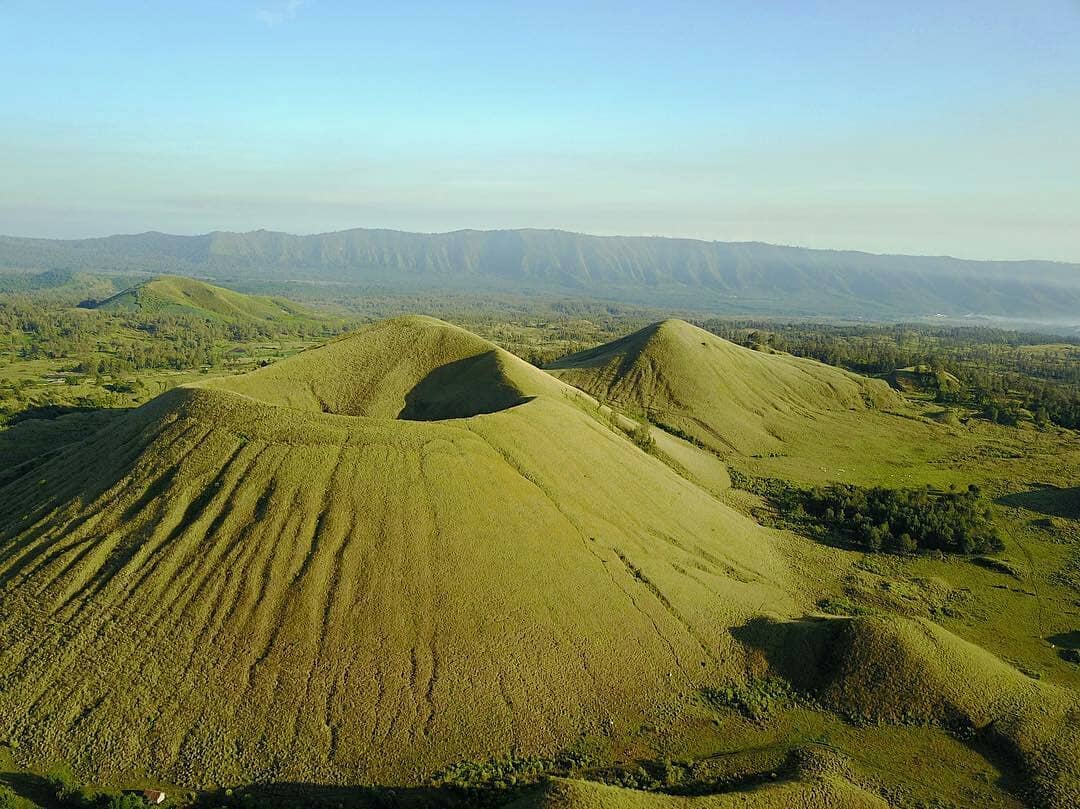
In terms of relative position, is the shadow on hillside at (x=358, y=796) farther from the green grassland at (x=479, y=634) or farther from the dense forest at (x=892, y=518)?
the dense forest at (x=892, y=518)

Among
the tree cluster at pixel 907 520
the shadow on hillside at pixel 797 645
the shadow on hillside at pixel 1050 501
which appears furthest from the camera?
the shadow on hillside at pixel 1050 501

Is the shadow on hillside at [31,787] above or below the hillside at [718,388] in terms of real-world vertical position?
below

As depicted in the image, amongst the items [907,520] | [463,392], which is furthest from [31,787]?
[907,520]

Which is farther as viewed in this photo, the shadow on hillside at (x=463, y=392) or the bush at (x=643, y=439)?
the bush at (x=643, y=439)

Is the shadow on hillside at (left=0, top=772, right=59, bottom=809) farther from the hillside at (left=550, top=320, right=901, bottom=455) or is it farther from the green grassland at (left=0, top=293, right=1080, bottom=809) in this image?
the hillside at (left=550, top=320, right=901, bottom=455)

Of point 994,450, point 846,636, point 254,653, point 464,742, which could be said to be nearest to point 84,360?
point 254,653

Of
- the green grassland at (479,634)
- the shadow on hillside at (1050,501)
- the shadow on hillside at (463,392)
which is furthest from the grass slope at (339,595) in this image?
Result: the shadow on hillside at (1050,501)

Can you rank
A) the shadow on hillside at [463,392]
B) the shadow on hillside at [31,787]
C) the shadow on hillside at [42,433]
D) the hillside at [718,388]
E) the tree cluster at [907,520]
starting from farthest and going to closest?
the hillside at [718,388], the shadow on hillside at [42,433], the shadow on hillside at [463,392], the tree cluster at [907,520], the shadow on hillside at [31,787]

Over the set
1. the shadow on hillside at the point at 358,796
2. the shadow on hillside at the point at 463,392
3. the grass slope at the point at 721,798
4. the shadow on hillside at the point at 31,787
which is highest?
the shadow on hillside at the point at 463,392
